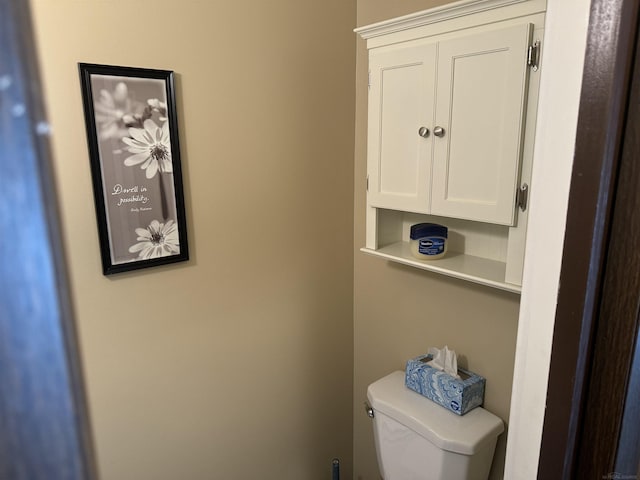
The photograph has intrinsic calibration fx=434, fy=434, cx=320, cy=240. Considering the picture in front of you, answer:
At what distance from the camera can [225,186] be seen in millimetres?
1509

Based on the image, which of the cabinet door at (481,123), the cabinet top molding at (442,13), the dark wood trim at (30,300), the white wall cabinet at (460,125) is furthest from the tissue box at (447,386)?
the dark wood trim at (30,300)

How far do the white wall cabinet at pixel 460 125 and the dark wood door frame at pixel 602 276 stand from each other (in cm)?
67

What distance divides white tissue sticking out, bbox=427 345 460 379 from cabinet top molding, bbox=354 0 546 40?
110 cm

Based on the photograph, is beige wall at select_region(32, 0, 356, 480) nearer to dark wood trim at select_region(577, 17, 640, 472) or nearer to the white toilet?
the white toilet

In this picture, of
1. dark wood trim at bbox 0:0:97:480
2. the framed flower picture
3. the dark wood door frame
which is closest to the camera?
dark wood trim at bbox 0:0:97:480

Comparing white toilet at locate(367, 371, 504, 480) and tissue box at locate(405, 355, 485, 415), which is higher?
tissue box at locate(405, 355, 485, 415)

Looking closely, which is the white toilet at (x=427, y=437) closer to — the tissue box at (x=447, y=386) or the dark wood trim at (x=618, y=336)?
the tissue box at (x=447, y=386)

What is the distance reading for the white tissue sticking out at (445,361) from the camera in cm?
154

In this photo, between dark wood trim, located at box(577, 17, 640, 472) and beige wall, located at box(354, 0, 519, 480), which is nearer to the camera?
dark wood trim, located at box(577, 17, 640, 472)

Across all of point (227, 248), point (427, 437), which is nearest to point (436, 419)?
point (427, 437)

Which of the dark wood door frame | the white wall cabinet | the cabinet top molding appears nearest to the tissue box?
the white wall cabinet

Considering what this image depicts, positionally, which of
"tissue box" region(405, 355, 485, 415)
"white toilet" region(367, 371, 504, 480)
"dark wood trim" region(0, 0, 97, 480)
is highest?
"dark wood trim" region(0, 0, 97, 480)

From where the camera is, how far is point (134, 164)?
130cm

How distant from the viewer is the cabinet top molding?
1108 mm
